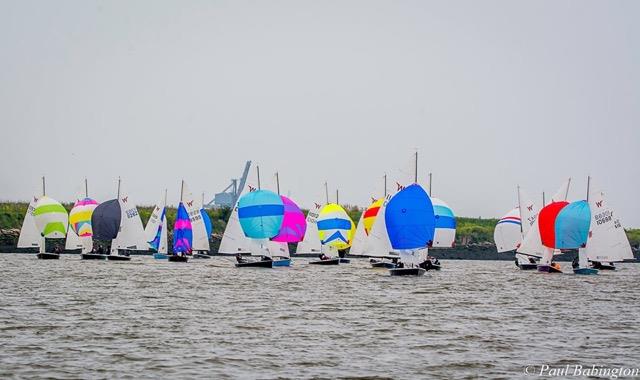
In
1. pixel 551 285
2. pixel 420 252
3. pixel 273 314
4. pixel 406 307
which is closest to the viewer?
pixel 273 314

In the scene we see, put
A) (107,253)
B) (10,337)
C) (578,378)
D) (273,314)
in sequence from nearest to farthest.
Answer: (578,378)
(10,337)
(273,314)
(107,253)

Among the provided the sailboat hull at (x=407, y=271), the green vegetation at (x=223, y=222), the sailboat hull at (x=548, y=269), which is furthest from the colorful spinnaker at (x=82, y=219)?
the sailboat hull at (x=548, y=269)

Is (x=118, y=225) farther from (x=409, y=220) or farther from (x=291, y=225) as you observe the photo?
(x=409, y=220)

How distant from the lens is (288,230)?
77.6m

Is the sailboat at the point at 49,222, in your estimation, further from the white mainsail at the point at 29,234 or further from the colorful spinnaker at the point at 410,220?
the colorful spinnaker at the point at 410,220

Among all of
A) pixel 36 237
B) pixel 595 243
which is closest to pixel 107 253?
pixel 36 237

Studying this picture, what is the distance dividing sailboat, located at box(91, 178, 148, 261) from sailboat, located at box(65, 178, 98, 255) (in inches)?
112

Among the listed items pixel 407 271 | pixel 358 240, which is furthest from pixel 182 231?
pixel 407 271

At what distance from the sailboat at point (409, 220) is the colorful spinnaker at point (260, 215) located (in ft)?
38.8

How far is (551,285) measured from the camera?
5812cm

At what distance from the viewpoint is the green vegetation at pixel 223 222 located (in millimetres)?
109812

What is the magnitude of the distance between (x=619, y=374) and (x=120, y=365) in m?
12.4

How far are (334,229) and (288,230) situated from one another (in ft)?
25.1

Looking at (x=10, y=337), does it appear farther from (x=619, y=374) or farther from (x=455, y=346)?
(x=619, y=374)
